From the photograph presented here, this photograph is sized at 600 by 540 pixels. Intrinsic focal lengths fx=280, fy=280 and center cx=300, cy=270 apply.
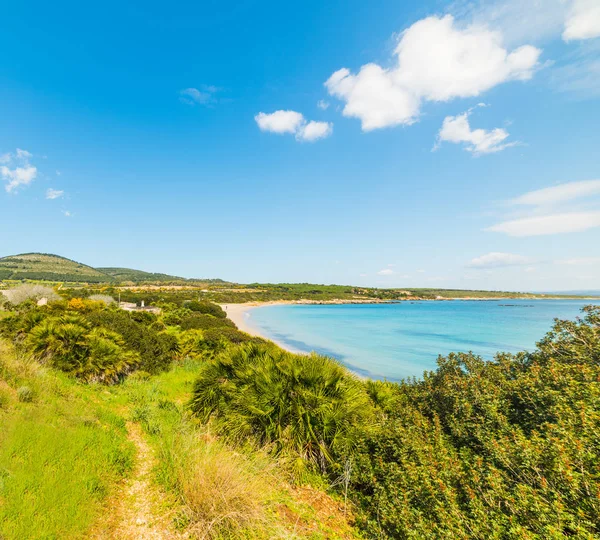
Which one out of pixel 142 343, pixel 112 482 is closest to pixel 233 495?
pixel 112 482

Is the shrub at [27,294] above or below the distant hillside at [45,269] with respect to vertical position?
below

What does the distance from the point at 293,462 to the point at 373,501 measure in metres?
1.30

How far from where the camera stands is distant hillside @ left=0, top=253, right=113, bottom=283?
373 ft

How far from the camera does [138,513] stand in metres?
3.17

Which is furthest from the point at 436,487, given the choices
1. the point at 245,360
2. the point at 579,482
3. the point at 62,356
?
the point at 62,356

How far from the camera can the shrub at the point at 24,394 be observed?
188 inches

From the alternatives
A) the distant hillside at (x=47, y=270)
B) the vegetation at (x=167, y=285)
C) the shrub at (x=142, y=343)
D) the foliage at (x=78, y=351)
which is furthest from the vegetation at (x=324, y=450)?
the distant hillside at (x=47, y=270)

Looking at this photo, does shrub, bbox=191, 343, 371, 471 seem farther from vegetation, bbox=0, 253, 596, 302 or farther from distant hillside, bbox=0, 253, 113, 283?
distant hillside, bbox=0, 253, 113, 283

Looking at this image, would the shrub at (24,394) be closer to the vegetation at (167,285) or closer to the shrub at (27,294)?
the shrub at (27,294)

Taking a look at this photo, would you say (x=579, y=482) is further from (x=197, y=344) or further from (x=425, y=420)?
(x=197, y=344)

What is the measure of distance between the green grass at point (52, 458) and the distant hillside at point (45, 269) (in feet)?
455

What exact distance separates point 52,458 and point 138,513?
134 centimetres

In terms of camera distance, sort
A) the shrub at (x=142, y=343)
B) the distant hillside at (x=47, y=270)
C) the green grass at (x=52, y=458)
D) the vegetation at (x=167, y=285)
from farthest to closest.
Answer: the distant hillside at (x=47, y=270) < the vegetation at (x=167, y=285) < the shrub at (x=142, y=343) < the green grass at (x=52, y=458)

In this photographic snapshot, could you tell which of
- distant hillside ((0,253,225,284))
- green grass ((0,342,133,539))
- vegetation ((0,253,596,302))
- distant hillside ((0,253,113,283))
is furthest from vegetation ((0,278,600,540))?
distant hillside ((0,253,113,283))
